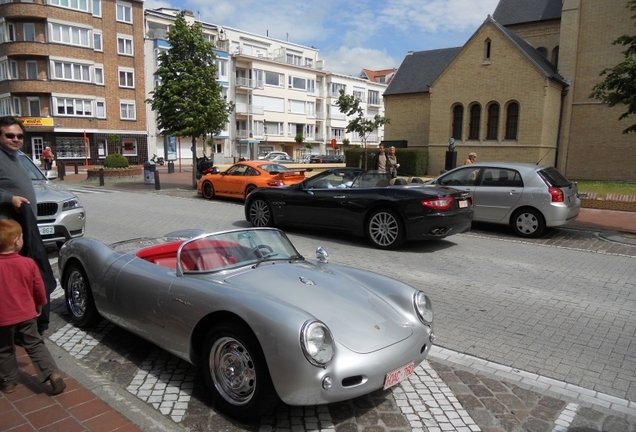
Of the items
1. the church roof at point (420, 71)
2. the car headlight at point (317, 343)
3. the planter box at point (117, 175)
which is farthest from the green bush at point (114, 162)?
the car headlight at point (317, 343)

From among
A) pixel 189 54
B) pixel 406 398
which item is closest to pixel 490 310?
pixel 406 398

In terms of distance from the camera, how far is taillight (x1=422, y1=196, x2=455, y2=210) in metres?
8.48

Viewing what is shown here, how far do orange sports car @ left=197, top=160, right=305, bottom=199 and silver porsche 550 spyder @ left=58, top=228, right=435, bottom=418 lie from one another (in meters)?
11.4

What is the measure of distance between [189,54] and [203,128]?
335 centimetres

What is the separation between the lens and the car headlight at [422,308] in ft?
12.1

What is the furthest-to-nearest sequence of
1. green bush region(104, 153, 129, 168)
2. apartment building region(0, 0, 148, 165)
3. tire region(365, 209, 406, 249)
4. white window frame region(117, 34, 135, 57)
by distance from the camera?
1. white window frame region(117, 34, 135, 57)
2. apartment building region(0, 0, 148, 165)
3. green bush region(104, 153, 129, 168)
4. tire region(365, 209, 406, 249)

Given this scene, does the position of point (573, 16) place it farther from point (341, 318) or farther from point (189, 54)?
point (341, 318)

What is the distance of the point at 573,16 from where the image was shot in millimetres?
29500

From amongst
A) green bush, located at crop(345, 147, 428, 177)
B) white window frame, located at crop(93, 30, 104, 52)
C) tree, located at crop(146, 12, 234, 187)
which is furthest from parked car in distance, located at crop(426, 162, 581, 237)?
white window frame, located at crop(93, 30, 104, 52)

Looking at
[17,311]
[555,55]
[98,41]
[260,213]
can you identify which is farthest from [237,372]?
[98,41]

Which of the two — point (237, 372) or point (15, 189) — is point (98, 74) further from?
point (237, 372)

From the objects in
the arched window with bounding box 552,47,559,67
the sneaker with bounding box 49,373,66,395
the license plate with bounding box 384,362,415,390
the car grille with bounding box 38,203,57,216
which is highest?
the arched window with bounding box 552,47,559,67

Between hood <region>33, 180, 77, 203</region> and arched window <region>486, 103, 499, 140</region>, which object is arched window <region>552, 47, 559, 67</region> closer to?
arched window <region>486, 103, 499, 140</region>

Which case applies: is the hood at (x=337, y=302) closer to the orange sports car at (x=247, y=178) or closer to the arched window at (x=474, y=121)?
the orange sports car at (x=247, y=178)
